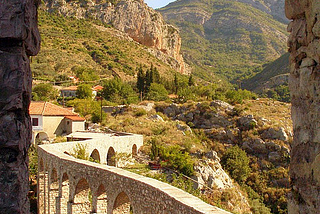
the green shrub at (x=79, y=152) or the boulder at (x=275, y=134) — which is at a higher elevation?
the green shrub at (x=79, y=152)

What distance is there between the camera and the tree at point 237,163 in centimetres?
2630

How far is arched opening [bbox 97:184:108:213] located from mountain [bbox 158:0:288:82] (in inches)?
3494

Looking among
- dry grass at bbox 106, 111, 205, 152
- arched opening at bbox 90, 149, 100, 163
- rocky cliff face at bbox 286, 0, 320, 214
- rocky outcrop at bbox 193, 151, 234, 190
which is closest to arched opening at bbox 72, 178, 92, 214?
arched opening at bbox 90, 149, 100, 163

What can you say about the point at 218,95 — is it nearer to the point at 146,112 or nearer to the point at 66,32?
the point at 146,112

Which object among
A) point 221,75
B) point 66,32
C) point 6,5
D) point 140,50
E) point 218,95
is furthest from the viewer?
point 221,75

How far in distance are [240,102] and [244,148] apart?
465 inches

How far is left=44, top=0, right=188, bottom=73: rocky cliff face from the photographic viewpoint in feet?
264

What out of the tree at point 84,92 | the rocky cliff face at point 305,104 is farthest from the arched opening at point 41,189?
the tree at point 84,92

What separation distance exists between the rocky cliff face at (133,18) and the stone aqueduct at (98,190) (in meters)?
67.1

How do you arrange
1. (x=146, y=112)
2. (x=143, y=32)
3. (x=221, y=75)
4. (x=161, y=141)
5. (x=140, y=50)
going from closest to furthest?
(x=161, y=141) < (x=146, y=112) < (x=140, y=50) < (x=143, y=32) < (x=221, y=75)

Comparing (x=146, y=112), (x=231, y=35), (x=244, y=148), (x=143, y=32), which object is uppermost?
(x=231, y=35)

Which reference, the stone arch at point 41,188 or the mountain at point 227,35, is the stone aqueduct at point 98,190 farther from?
the mountain at point 227,35

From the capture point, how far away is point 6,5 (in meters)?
2.71

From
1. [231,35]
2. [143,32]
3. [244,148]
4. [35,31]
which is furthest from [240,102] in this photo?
[231,35]
